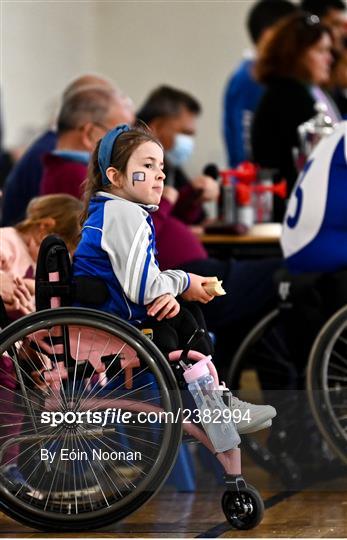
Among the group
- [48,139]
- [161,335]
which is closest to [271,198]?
[48,139]

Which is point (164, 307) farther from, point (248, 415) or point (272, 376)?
point (272, 376)

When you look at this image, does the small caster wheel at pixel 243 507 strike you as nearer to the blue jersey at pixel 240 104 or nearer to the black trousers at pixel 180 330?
the black trousers at pixel 180 330

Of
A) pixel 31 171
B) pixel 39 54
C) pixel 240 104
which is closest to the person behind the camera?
pixel 31 171

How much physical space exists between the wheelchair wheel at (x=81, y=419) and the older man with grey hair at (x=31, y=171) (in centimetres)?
149

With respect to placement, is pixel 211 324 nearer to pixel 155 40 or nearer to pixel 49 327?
pixel 49 327

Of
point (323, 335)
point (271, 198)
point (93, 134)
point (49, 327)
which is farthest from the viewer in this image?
point (271, 198)

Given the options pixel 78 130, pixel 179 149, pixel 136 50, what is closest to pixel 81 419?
pixel 78 130

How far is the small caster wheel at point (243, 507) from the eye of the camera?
2.93m

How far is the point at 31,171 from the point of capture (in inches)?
179

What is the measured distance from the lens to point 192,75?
30.8 feet

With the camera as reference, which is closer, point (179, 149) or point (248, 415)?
point (248, 415)

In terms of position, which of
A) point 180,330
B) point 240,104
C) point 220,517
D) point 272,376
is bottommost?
point 220,517

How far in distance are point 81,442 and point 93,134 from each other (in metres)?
1.46

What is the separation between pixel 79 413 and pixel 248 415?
38 centimetres
